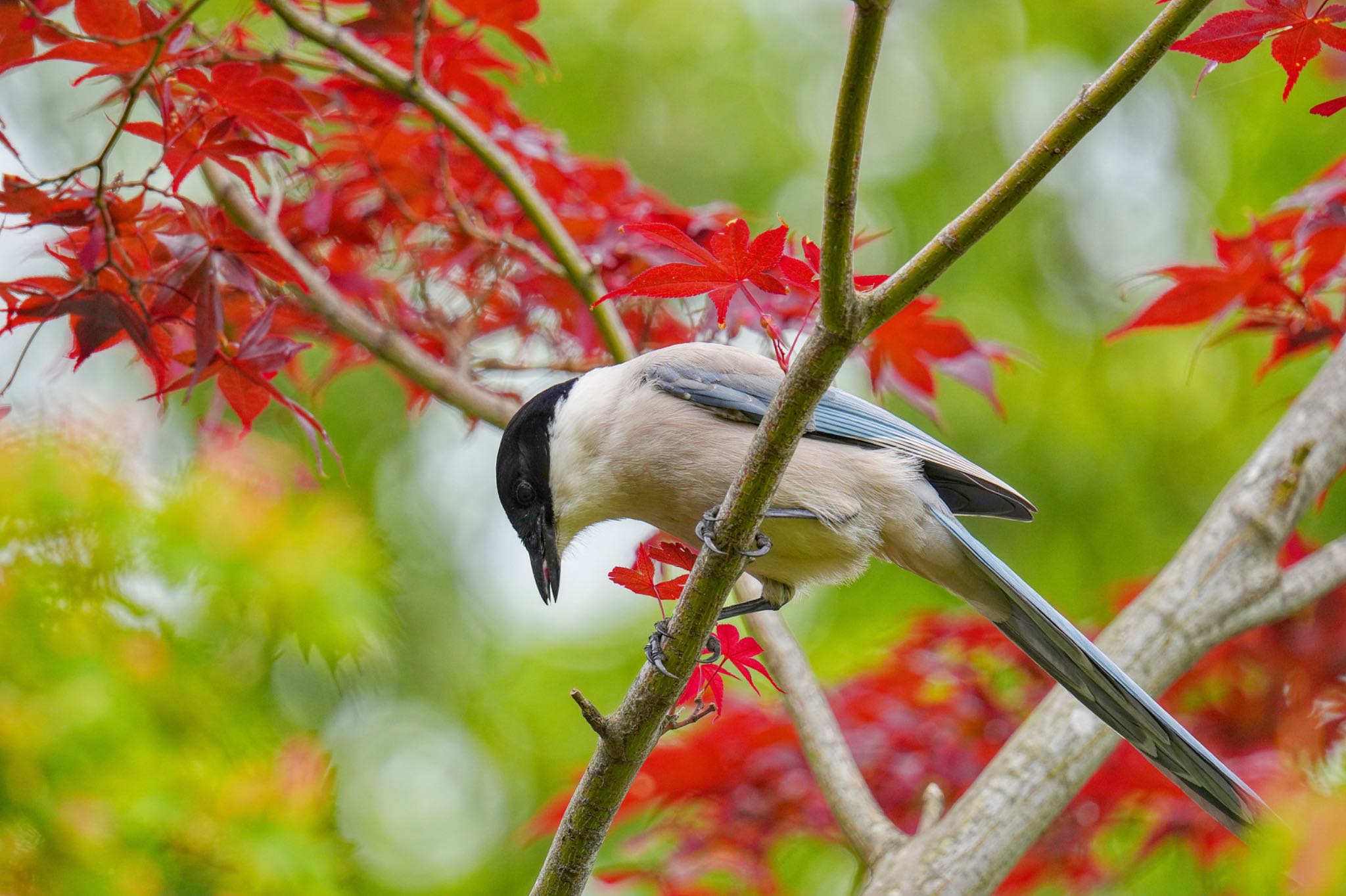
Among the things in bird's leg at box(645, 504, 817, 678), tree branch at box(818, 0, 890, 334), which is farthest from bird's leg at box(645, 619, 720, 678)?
tree branch at box(818, 0, 890, 334)

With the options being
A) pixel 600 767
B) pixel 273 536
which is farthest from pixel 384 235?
pixel 600 767

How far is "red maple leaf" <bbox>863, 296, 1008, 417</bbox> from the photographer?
8.47 feet

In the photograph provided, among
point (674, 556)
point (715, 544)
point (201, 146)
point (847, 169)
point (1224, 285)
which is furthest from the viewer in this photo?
point (1224, 285)


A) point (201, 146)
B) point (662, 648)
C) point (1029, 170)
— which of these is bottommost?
point (662, 648)

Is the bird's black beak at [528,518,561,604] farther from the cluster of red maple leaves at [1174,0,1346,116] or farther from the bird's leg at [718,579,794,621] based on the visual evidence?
the cluster of red maple leaves at [1174,0,1346,116]

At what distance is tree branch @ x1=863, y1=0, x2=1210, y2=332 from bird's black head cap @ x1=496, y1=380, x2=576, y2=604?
1.27 metres

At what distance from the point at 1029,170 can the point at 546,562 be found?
5.01ft

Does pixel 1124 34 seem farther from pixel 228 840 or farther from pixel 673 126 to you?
pixel 228 840

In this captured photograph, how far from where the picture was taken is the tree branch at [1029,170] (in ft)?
4.69

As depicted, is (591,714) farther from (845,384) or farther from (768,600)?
(845,384)

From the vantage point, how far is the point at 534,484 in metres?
2.67

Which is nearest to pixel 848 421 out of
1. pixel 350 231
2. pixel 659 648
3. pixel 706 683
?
pixel 706 683

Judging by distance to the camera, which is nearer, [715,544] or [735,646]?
[715,544]

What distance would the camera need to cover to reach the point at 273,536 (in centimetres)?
260
